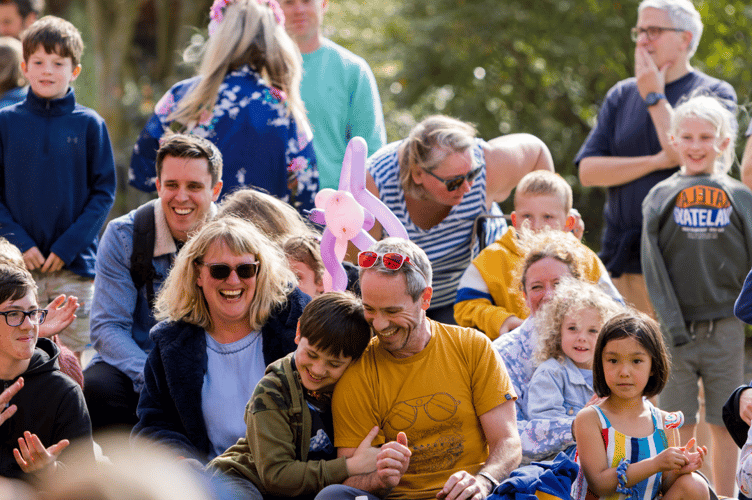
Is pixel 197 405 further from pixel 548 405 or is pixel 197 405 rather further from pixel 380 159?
pixel 380 159

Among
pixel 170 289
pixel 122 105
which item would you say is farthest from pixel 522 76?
pixel 122 105

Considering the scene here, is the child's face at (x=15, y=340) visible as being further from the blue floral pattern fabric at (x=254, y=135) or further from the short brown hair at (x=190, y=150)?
the blue floral pattern fabric at (x=254, y=135)

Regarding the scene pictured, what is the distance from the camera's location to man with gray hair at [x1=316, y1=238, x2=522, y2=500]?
2.87 meters

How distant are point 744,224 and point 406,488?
2.32 meters

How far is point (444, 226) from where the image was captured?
14.0ft

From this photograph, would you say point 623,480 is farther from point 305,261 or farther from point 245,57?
point 245,57

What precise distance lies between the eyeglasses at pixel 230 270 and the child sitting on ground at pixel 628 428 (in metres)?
1.20

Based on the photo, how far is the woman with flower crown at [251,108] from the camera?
4.26 m

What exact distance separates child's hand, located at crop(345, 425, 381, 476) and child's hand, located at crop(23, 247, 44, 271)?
85.2 inches

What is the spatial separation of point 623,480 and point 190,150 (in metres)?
2.12

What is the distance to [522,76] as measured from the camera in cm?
878

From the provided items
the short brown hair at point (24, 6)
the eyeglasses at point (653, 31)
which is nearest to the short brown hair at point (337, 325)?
→ the eyeglasses at point (653, 31)

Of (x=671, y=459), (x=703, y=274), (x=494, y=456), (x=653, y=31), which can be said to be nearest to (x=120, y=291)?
(x=494, y=456)

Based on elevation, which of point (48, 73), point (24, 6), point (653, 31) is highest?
point (24, 6)
